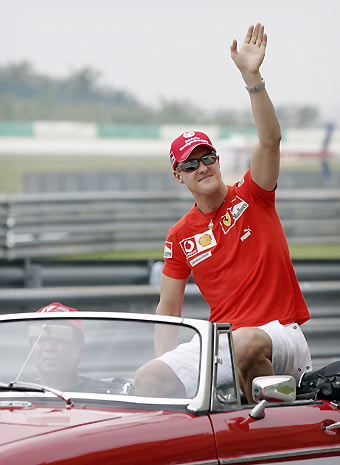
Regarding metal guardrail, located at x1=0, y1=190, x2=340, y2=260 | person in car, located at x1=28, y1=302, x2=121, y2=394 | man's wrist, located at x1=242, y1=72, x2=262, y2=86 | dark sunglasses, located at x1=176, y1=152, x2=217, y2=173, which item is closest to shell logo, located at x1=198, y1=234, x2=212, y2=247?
dark sunglasses, located at x1=176, y1=152, x2=217, y2=173

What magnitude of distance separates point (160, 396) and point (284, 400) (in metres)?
0.47

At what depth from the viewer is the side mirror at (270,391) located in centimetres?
302

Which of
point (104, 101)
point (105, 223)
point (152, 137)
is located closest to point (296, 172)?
point (152, 137)

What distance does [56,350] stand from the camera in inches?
131

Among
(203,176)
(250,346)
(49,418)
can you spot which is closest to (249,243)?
(203,176)

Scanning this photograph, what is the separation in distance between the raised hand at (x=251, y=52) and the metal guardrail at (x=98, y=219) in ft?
28.4

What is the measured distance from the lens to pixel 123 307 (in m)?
7.73

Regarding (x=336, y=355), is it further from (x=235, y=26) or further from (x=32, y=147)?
(x=32, y=147)

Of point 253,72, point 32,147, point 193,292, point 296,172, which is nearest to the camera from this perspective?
point 253,72

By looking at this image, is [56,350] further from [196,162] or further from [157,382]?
[196,162]

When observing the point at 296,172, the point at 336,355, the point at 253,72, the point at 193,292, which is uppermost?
the point at 296,172

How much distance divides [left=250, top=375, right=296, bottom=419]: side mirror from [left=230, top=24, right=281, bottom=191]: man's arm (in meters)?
1.27

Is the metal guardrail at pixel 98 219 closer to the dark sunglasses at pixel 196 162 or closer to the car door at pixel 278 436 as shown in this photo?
the dark sunglasses at pixel 196 162

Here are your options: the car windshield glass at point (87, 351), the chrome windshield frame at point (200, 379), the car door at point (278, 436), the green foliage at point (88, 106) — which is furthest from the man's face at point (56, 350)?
the green foliage at point (88, 106)
